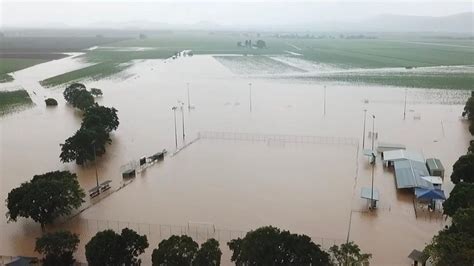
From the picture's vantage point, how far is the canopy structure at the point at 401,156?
2485 cm

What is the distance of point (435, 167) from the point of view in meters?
23.6

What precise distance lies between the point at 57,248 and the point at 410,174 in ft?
52.4

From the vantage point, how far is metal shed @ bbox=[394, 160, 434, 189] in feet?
71.5

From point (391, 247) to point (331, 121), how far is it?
19.6m

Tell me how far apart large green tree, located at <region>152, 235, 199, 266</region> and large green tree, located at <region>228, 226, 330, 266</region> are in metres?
1.47

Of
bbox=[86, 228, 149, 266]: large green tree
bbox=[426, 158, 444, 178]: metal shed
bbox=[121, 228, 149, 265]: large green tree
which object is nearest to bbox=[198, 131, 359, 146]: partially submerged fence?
bbox=[426, 158, 444, 178]: metal shed

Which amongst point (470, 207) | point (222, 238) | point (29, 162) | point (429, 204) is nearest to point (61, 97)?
point (29, 162)

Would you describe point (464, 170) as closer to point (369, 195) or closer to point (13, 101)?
point (369, 195)

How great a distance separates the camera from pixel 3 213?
2058 centimetres

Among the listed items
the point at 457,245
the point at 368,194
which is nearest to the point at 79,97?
the point at 368,194

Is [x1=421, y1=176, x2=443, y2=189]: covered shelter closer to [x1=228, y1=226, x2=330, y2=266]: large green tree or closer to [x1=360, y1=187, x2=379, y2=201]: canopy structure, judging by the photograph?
[x1=360, y1=187, x2=379, y2=201]: canopy structure

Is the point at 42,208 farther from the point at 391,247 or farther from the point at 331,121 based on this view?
the point at 331,121

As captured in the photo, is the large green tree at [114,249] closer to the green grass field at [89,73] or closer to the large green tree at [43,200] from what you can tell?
the large green tree at [43,200]

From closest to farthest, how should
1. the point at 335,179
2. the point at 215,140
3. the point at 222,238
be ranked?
1. the point at 222,238
2. the point at 335,179
3. the point at 215,140
